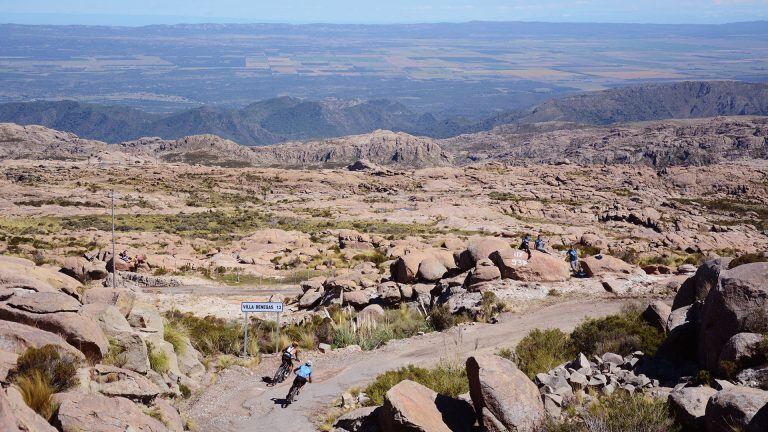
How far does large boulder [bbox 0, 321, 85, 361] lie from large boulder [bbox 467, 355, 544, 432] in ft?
25.8

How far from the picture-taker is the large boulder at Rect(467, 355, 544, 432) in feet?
37.3

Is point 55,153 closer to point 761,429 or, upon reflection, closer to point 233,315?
point 233,315

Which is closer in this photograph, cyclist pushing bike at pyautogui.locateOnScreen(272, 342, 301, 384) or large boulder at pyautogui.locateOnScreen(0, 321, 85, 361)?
large boulder at pyautogui.locateOnScreen(0, 321, 85, 361)

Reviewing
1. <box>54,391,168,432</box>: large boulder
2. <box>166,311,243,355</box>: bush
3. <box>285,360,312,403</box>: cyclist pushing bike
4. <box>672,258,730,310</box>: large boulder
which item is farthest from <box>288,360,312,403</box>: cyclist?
<box>672,258,730,310</box>: large boulder

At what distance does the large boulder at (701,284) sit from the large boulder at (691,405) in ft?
17.4

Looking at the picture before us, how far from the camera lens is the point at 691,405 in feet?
35.5

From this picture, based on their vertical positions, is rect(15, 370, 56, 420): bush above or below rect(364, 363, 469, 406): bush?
above

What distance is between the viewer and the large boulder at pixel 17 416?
8.41 m

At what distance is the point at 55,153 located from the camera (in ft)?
438

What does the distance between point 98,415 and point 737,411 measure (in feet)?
32.9

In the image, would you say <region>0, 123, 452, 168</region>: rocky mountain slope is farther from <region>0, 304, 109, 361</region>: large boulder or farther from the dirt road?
<region>0, 304, 109, 361</region>: large boulder

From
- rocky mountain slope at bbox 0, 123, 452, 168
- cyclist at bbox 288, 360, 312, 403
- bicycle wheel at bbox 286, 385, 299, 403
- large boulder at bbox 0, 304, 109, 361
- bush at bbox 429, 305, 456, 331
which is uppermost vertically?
large boulder at bbox 0, 304, 109, 361

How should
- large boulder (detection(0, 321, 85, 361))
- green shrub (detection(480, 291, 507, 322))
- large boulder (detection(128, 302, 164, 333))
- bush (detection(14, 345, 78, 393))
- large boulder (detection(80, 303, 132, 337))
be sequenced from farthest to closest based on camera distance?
green shrub (detection(480, 291, 507, 322))
large boulder (detection(128, 302, 164, 333))
large boulder (detection(80, 303, 132, 337))
large boulder (detection(0, 321, 85, 361))
bush (detection(14, 345, 78, 393))

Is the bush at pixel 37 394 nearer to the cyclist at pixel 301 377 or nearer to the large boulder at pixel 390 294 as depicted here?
the cyclist at pixel 301 377
